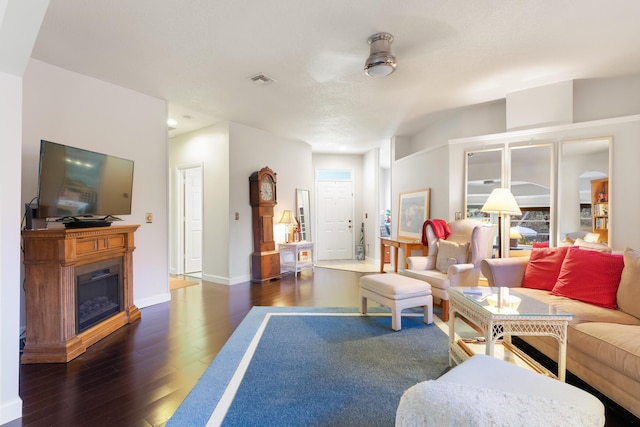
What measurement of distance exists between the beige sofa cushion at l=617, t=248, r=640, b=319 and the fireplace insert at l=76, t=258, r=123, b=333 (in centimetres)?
414

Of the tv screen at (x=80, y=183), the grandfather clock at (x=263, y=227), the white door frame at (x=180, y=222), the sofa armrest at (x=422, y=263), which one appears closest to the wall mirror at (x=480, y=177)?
the sofa armrest at (x=422, y=263)

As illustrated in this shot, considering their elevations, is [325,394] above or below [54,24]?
below

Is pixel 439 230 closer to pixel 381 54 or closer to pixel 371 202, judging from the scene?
pixel 381 54

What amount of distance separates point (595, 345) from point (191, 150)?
18.2ft

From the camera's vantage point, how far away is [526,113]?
3.63 metres

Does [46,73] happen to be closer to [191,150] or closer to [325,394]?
[191,150]

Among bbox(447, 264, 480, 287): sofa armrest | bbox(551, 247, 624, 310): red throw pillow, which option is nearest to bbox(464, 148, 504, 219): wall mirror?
bbox(447, 264, 480, 287): sofa armrest

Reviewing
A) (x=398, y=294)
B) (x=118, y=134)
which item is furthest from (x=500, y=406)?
(x=118, y=134)

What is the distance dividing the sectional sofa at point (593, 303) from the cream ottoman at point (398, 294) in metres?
0.64

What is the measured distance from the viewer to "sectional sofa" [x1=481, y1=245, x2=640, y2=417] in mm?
1597

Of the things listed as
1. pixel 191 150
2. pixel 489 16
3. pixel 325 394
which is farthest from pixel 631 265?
pixel 191 150

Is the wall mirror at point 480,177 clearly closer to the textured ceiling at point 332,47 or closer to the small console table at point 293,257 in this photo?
the textured ceiling at point 332,47

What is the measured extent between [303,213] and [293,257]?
1049mm

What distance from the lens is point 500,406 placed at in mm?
1008
